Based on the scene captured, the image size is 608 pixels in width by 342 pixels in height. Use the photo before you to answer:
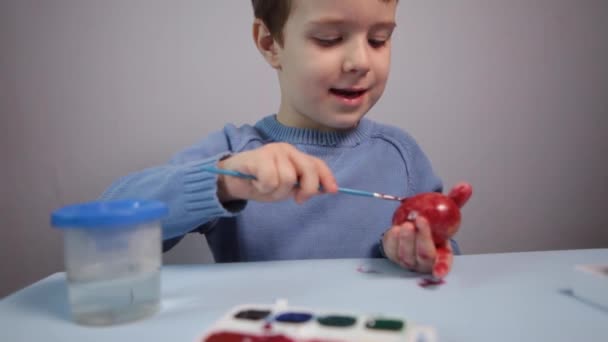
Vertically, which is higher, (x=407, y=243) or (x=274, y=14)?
(x=274, y=14)

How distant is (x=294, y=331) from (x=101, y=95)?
0.83 meters

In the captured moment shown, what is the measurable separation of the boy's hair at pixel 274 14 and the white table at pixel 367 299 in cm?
42

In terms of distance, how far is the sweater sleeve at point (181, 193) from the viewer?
0.62m

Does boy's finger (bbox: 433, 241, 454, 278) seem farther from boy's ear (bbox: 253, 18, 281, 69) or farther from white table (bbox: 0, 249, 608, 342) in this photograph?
boy's ear (bbox: 253, 18, 281, 69)

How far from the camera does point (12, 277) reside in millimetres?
1055

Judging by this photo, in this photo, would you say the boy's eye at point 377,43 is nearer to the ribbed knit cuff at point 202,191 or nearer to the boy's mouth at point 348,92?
the boy's mouth at point 348,92

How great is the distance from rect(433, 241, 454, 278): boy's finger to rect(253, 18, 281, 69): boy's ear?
0.46 metres

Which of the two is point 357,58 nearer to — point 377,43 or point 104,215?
point 377,43

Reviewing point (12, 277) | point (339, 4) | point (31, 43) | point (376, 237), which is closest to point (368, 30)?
point (339, 4)

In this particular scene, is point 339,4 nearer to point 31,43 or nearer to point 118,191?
point 118,191

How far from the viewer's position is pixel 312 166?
570mm

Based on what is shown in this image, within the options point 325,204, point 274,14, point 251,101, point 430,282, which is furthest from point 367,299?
point 251,101

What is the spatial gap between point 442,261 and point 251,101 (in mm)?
662

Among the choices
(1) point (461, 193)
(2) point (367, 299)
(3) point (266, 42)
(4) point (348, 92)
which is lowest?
(2) point (367, 299)
